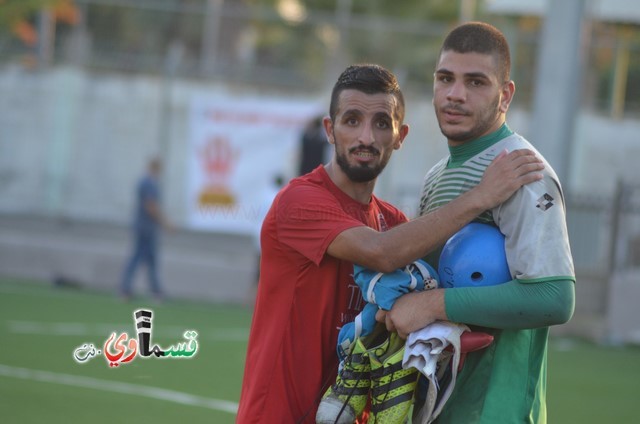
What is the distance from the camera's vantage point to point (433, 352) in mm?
4219

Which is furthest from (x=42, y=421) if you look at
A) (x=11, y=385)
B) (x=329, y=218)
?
(x=329, y=218)

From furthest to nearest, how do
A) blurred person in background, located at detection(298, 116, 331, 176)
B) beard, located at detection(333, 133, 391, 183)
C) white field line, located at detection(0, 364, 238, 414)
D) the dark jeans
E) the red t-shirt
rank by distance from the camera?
the dark jeans
blurred person in background, located at detection(298, 116, 331, 176)
white field line, located at detection(0, 364, 238, 414)
beard, located at detection(333, 133, 391, 183)
the red t-shirt

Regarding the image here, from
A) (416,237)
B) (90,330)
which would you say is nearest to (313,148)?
(90,330)

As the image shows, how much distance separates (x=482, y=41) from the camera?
4484mm

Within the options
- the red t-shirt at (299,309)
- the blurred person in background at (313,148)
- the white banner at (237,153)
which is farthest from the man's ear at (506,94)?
the white banner at (237,153)

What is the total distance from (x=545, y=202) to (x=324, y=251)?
0.87m

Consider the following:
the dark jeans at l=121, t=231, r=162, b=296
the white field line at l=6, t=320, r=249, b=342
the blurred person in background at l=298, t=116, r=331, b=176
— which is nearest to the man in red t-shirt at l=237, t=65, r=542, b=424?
the white field line at l=6, t=320, r=249, b=342

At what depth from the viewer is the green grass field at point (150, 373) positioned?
9391mm

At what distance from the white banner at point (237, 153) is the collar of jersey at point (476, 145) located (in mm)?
14251

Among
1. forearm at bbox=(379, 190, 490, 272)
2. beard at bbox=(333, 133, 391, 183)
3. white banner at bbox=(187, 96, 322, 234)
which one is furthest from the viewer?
white banner at bbox=(187, 96, 322, 234)

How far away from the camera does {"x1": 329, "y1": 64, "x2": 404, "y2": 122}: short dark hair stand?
186 inches

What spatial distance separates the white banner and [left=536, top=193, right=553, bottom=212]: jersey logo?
48.1 ft

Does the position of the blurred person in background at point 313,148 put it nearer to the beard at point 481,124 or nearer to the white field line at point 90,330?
the white field line at point 90,330

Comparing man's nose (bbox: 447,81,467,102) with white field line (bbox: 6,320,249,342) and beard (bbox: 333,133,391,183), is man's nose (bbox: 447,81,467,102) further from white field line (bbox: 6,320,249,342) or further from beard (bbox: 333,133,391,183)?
white field line (bbox: 6,320,249,342)
